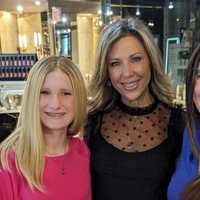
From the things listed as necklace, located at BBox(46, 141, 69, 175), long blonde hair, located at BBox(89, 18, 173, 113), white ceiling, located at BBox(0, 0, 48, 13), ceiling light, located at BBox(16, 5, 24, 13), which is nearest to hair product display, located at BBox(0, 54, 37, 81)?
long blonde hair, located at BBox(89, 18, 173, 113)

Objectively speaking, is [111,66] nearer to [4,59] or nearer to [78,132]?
[78,132]

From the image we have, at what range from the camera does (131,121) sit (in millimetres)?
1688

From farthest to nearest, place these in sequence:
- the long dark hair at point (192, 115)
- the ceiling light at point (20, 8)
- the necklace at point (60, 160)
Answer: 1. the ceiling light at point (20, 8)
2. the necklace at point (60, 160)
3. the long dark hair at point (192, 115)

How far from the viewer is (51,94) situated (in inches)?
57.7

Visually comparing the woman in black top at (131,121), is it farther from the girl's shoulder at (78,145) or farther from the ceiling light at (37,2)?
the ceiling light at (37,2)

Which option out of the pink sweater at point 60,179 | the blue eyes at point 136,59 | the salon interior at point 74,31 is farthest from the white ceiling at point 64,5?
the pink sweater at point 60,179

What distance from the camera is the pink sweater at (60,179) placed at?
130 centimetres

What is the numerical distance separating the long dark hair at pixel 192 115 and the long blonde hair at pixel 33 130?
1.60ft

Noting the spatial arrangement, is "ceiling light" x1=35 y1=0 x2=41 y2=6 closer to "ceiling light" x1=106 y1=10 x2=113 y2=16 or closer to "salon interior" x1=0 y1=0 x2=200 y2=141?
"salon interior" x1=0 y1=0 x2=200 y2=141

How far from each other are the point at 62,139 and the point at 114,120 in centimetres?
30

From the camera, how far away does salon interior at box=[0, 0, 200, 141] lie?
345 centimetres

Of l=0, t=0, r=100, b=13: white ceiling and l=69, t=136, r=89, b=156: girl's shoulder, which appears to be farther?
l=0, t=0, r=100, b=13: white ceiling

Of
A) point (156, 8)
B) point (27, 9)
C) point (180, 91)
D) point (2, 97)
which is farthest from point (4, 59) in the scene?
point (27, 9)

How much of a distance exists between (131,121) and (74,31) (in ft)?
17.0
